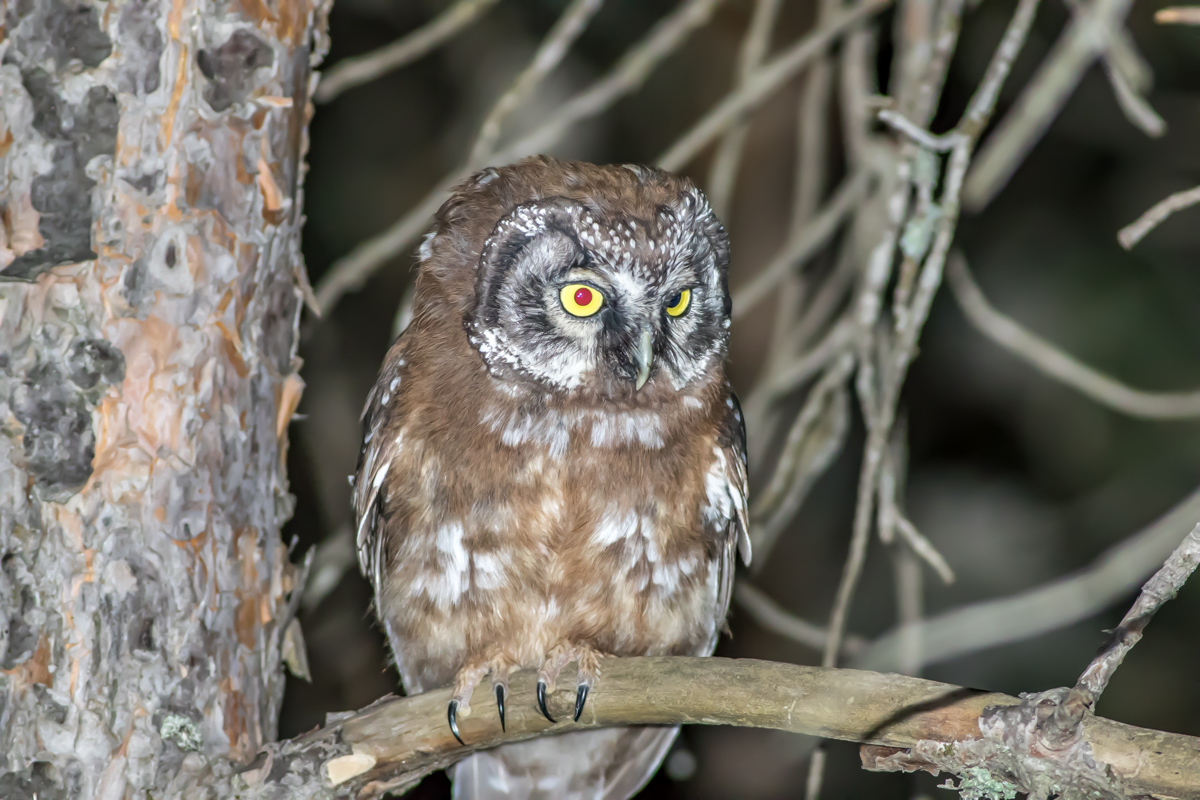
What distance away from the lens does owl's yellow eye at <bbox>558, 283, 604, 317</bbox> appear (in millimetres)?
2221

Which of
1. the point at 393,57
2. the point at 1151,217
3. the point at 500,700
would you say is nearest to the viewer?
the point at 1151,217

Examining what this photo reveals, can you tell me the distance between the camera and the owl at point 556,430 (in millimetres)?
2227

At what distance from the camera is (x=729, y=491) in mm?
2441

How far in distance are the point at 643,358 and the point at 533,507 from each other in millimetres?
396

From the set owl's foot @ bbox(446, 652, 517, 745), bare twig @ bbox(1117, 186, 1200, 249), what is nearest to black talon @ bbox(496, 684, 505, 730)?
owl's foot @ bbox(446, 652, 517, 745)

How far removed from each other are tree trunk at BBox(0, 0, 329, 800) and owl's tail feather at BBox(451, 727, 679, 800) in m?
0.88

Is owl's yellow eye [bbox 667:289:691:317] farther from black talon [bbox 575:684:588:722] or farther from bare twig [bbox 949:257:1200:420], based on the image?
black talon [bbox 575:684:588:722]

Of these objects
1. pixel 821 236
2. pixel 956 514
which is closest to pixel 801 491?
pixel 821 236

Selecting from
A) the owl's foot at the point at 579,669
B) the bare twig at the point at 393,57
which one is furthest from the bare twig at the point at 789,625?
the bare twig at the point at 393,57

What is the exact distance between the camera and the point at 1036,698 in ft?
4.44

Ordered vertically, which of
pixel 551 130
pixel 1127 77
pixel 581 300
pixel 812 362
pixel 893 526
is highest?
pixel 551 130

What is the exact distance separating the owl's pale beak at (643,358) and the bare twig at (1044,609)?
0.99 metres

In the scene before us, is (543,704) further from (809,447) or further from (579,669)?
(809,447)

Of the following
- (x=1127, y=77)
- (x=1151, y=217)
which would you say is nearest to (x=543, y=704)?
(x=1151, y=217)
